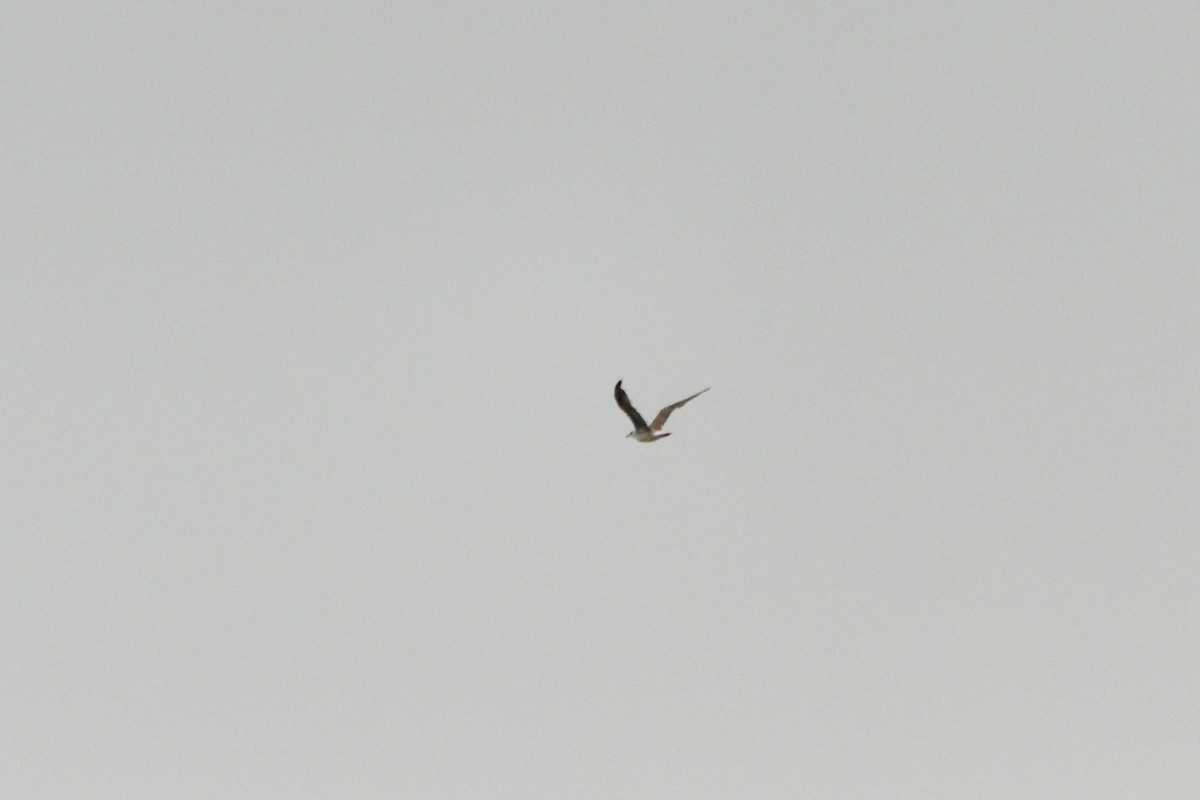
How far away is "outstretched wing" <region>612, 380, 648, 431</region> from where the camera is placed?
4581 cm

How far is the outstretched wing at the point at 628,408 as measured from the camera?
4581cm

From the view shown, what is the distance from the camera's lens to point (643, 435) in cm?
4700

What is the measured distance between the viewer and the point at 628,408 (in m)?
46.5
